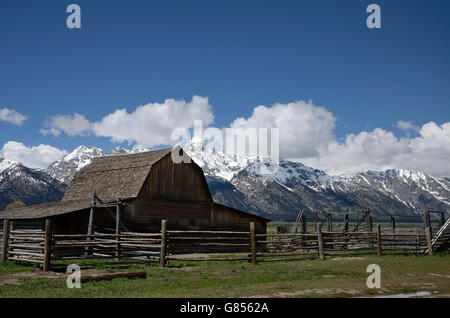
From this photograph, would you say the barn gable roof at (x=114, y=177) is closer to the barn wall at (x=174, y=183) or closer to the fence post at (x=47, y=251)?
the barn wall at (x=174, y=183)

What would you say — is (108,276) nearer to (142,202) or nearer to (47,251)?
(47,251)

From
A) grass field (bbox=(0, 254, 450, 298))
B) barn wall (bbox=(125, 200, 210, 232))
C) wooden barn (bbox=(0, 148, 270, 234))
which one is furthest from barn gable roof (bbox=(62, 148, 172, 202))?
grass field (bbox=(0, 254, 450, 298))

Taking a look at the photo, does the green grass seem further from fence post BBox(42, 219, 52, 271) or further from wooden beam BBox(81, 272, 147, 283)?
wooden beam BBox(81, 272, 147, 283)

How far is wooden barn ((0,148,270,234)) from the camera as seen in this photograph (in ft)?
100

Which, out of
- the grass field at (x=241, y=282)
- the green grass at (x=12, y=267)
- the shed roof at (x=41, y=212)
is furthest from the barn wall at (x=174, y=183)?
the grass field at (x=241, y=282)

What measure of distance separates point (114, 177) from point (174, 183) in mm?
5199

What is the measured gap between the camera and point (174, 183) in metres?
35.6

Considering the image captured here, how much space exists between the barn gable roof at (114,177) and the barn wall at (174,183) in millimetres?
598

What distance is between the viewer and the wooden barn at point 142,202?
3050 centimetres

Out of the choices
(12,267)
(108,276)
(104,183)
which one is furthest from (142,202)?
(108,276)
